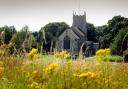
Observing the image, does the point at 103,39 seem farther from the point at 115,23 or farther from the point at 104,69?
the point at 104,69

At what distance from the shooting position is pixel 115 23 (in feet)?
214

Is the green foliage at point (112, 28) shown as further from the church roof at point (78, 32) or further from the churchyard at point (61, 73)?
the churchyard at point (61, 73)

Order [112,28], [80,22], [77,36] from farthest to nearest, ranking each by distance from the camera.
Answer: [80,22]
[77,36]
[112,28]

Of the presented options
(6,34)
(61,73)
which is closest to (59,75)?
(61,73)

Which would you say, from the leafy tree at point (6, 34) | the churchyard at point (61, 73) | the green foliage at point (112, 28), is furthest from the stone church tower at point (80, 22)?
the churchyard at point (61, 73)

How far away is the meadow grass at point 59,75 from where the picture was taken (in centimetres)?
381

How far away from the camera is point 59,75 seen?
15.3ft

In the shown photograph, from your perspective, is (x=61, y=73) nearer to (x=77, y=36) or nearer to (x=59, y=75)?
(x=59, y=75)

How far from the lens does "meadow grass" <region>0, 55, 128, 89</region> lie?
12.5 feet

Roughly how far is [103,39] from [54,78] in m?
60.9

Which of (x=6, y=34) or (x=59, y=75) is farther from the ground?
(x=6, y=34)

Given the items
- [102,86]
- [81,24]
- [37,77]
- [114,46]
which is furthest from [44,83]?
[81,24]

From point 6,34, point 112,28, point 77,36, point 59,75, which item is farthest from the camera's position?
point 77,36

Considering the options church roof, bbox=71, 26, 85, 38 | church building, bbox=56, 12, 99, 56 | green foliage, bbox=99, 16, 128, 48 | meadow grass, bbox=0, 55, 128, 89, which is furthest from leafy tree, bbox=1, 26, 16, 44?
church roof, bbox=71, 26, 85, 38
